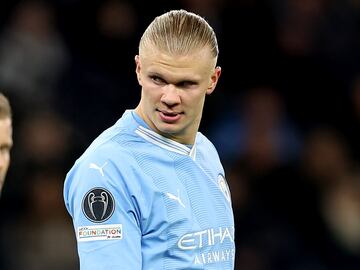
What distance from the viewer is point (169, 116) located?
3.85m

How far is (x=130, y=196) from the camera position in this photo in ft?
12.1

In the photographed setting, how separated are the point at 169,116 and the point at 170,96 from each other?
0.10 metres

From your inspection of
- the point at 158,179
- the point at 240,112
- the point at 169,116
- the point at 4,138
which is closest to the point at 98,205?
the point at 158,179

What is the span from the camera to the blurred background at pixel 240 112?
773cm

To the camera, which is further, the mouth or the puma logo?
the mouth

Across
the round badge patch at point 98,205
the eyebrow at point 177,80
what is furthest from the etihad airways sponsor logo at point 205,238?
the eyebrow at point 177,80

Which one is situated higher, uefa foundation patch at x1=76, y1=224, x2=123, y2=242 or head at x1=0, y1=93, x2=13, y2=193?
head at x1=0, y1=93, x2=13, y2=193

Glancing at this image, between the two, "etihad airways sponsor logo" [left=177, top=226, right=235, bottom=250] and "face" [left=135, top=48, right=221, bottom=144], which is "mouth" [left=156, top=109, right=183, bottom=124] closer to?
"face" [left=135, top=48, right=221, bottom=144]

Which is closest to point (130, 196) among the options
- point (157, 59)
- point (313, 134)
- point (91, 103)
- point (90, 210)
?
point (90, 210)

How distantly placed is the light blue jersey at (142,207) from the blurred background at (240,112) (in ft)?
11.6

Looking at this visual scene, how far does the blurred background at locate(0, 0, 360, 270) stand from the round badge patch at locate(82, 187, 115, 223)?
3777 millimetres

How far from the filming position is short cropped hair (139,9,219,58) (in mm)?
3812

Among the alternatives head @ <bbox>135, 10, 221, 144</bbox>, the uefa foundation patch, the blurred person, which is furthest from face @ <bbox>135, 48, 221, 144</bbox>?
the blurred person

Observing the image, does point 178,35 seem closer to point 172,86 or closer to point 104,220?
point 172,86
